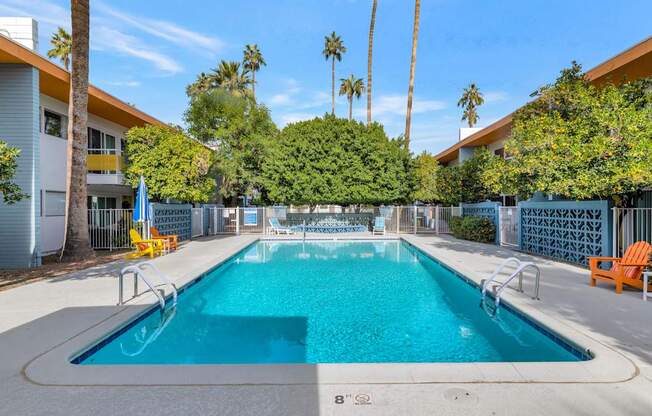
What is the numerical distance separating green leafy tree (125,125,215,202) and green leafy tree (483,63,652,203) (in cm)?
1156

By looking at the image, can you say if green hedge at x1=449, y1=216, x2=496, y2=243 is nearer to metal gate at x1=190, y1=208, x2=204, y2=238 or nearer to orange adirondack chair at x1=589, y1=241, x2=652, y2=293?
orange adirondack chair at x1=589, y1=241, x2=652, y2=293

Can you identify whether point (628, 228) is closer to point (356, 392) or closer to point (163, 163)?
point (356, 392)

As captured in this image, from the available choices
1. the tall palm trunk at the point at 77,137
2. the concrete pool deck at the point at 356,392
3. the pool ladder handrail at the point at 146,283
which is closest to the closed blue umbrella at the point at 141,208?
the tall palm trunk at the point at 77,137

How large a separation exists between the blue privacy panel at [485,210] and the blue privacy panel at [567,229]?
2999 millimetres

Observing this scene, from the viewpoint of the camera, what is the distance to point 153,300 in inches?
273

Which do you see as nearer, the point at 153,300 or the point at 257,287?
the point at 153,300

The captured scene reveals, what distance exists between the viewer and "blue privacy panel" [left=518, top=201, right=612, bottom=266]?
1002 cm

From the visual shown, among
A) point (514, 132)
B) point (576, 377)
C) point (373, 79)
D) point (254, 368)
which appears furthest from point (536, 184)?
point (373, 79)

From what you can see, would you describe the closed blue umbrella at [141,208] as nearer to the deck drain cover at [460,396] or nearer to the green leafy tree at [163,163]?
the green leafy tree at [163,163]

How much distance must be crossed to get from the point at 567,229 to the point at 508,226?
190 inches

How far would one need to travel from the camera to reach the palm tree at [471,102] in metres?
46.8

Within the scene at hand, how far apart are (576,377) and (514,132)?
924cm

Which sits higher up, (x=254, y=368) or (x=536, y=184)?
(x=536, y=184)

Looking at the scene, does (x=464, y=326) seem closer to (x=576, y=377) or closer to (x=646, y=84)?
(x=576, y=377)
